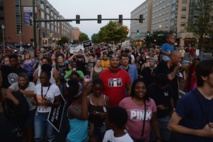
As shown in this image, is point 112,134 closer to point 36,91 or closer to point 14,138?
point 36,91

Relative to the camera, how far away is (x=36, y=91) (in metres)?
3.88

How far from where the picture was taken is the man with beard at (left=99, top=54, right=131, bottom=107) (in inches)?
164

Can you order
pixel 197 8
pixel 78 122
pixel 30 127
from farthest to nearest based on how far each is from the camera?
1. pixel 197 8
2. pixel 30 127
3. pixel 78 122

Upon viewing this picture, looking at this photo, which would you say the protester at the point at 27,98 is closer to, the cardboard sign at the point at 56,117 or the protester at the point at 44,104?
the protester at the point at 44,104

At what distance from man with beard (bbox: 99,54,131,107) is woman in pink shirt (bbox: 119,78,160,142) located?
3.12 ft

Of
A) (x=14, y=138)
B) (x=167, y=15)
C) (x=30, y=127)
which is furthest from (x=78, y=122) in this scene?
(x=167, y=15)

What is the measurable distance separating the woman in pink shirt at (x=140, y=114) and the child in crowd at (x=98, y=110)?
0.51 m

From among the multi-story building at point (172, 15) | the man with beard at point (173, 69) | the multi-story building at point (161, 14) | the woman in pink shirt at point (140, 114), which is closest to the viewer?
the woman in pink shirt at point (140, 114)

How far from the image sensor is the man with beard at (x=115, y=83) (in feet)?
13.6

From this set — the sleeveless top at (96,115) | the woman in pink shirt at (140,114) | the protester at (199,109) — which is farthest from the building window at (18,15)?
the protester at (199,109)

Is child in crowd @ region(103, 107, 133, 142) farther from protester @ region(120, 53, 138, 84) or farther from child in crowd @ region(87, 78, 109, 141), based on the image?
protester @ region(120, 53, 138, 84)

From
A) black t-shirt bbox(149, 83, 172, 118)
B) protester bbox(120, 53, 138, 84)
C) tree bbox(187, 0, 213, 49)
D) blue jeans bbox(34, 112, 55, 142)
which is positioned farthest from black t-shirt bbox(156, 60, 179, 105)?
tree bbox(187, 0, 213, 49)

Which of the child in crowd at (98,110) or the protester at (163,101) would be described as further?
the protester at (163,101)

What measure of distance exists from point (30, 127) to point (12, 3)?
74.3 metres
